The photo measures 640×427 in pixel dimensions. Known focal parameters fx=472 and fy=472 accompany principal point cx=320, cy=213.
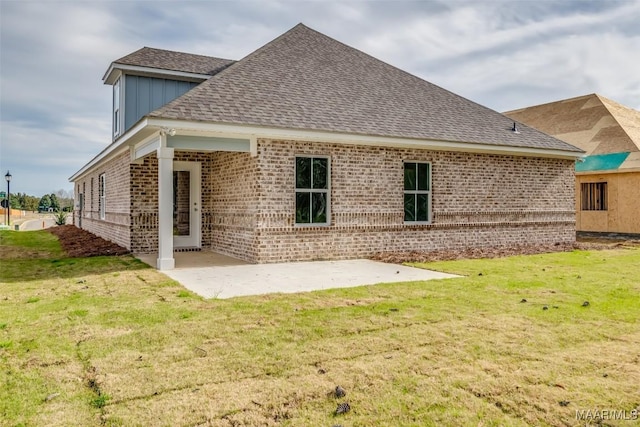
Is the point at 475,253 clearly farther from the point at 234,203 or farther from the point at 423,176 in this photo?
the point at 234,203

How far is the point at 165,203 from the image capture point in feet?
32.7

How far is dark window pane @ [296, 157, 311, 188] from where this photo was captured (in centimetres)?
1160

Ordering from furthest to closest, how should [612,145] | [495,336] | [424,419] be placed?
[612,145], [495,336], [424,419]

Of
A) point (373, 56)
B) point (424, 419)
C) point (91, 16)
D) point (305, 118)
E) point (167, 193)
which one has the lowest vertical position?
point (424, 419)

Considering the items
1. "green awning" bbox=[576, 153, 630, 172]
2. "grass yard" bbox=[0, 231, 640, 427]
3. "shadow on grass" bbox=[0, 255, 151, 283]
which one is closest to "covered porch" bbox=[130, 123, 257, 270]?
"shadow on grass" bbox=[0, 255, 151, 283]

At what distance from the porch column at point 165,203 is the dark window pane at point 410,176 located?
636cm

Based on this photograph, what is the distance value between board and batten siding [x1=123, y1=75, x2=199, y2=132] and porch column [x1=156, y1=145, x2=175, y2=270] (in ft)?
19.9

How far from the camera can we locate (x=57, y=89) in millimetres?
17375


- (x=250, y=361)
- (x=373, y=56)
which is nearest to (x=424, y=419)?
(x=250, y=361)

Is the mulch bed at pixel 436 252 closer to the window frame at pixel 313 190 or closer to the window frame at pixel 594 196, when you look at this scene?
the window frame at pixel 313 190

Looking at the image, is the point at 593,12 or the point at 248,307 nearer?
the point at 248,307

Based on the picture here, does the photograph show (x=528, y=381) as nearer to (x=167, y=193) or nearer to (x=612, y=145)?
(x=167, y=193)

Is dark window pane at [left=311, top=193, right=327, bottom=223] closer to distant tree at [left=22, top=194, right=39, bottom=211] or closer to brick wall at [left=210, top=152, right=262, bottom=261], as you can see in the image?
brick wall at [left=210, top=152, right=262, bottom=261]

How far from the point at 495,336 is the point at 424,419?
219 cm
